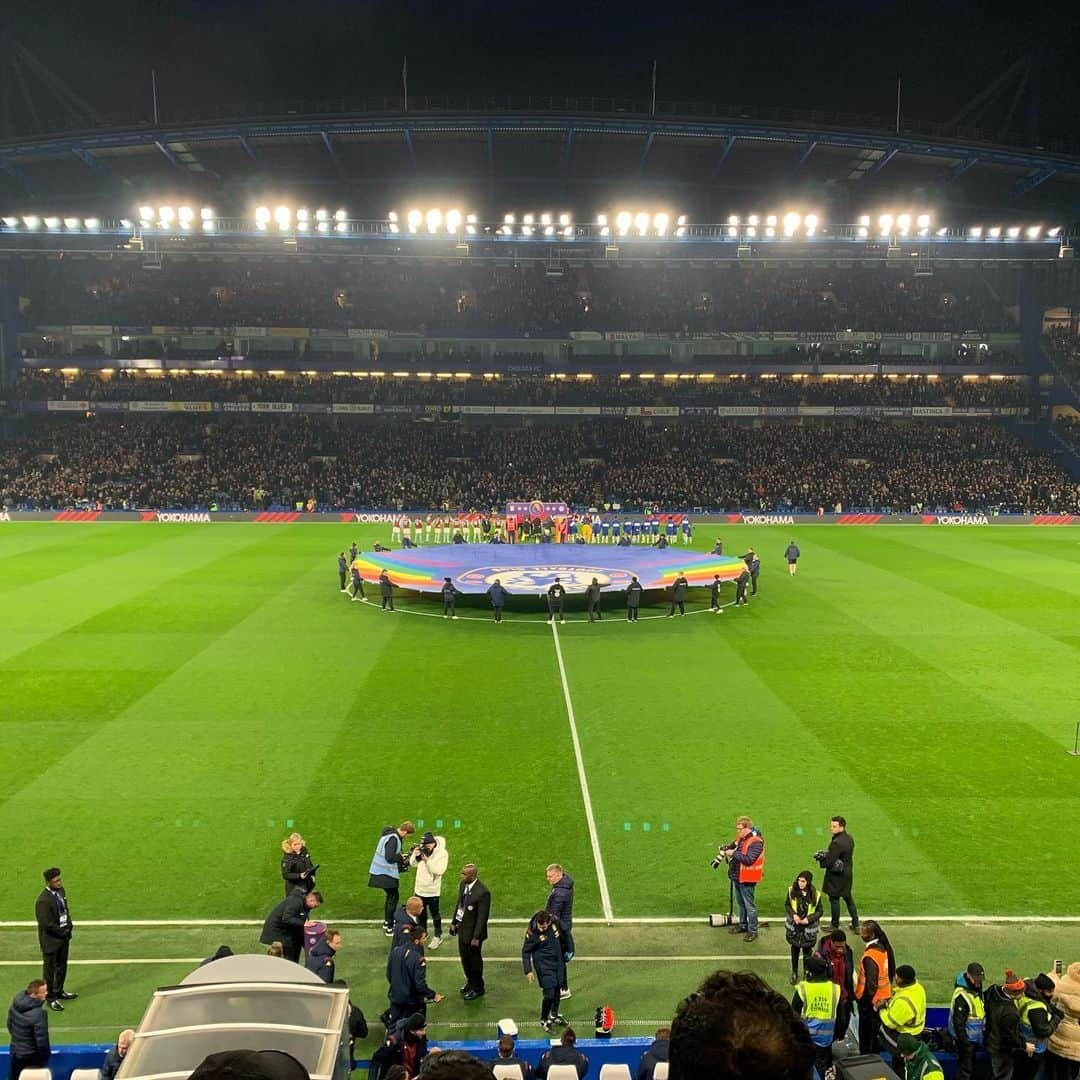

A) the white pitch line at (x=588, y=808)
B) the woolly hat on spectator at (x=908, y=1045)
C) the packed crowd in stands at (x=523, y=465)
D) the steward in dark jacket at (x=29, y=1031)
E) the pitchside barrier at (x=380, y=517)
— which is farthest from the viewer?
the packed crowd in stands at (x=523, y=465)

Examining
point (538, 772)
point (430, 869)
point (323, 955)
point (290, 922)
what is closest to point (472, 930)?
point (430, 869)

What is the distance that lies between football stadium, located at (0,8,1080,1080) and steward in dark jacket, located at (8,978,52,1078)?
3 centimetres

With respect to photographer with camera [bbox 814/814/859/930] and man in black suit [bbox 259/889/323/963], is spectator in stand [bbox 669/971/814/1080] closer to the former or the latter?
man in black suit [bbox 259/889/323/963]

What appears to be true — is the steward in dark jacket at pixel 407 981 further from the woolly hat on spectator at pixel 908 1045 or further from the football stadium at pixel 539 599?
the woolly hat on spectator at pixel 908 1045

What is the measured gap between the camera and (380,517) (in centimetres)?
5625

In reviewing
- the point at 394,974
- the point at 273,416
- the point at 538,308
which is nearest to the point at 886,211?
the point at 538,308

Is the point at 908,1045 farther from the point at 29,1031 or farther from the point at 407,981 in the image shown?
the point at 29,1031

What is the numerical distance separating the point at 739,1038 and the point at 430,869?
9540 millimetres

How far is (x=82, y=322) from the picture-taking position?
6900 centimetres

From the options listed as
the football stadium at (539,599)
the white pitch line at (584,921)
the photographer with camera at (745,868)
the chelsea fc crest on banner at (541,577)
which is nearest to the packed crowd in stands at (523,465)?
the football stadium at (539,599)

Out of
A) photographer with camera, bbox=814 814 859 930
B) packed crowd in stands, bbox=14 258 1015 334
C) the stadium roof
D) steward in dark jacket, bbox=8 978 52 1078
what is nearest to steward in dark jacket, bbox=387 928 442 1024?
steward in dark jacket, bbox=8 978 52 1078

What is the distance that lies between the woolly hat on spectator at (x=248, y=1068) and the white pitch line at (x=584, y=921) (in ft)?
32.4

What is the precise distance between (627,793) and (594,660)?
8465 millimetres

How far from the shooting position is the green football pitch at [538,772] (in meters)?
11.3
